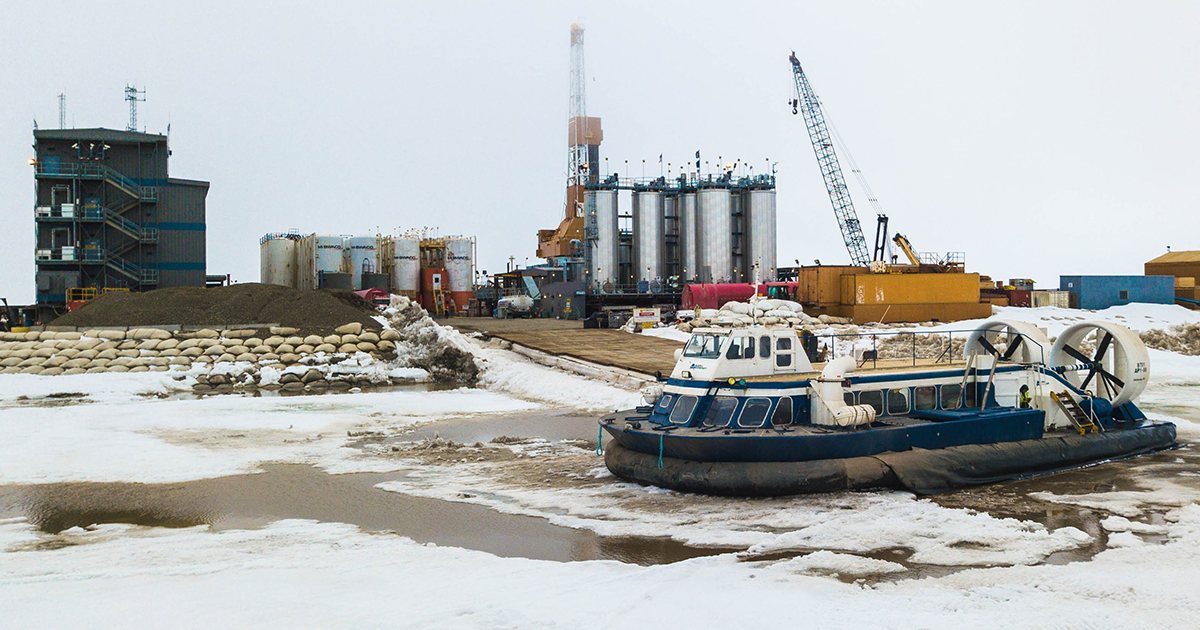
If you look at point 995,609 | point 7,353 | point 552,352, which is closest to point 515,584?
point 995,609

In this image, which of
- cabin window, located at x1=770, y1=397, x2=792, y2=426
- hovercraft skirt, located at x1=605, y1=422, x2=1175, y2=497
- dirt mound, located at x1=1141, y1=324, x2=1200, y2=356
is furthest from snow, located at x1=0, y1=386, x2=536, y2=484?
dirt mound, located at x1=1141, y1=324, x2=1200, y2=356

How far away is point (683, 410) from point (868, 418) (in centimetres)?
260

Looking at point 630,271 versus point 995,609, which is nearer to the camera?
point 995,609

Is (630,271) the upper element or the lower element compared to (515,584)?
upper

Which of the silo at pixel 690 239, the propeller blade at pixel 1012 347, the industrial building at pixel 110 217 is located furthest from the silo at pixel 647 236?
the propeller blade at pixel 1012 347

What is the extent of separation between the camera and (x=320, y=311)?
34250 millimetres

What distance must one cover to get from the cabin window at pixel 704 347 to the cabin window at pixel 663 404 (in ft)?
2.45

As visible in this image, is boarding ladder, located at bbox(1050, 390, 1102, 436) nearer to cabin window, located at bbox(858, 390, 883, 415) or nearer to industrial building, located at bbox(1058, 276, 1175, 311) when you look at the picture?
cabin window, located at bbox(858, 390, 883, 415)

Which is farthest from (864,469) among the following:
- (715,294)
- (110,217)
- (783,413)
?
(110,217)

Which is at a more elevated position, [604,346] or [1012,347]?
[1012,347]

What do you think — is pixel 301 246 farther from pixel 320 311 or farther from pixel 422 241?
pixel 320 311

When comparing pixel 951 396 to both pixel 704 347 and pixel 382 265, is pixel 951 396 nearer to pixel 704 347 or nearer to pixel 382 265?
pixel 704 347

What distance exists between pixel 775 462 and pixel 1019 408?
523cm

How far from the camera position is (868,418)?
512 inches
